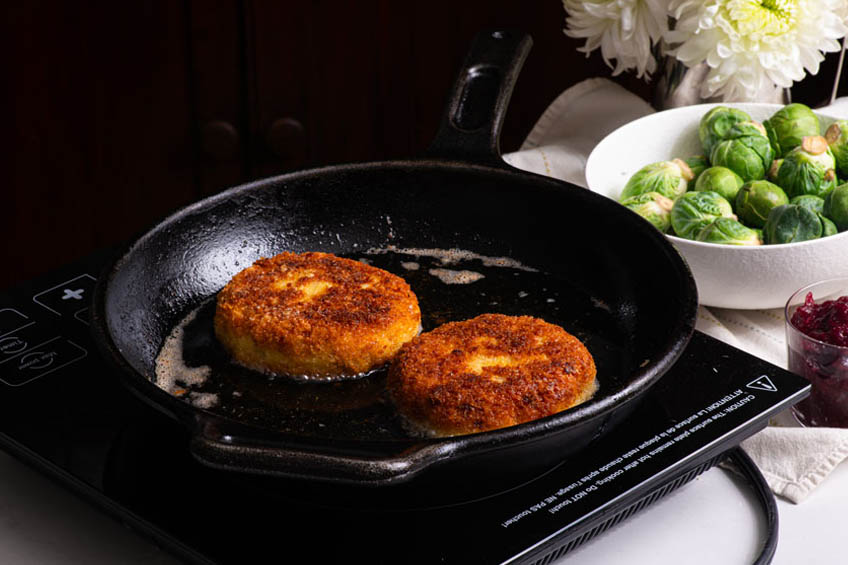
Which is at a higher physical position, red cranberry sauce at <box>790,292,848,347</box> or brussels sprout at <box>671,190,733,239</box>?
brussels sprout at <box>671,190,733,239</box>

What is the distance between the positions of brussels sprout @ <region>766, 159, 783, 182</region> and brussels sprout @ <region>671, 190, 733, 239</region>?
0.47ft

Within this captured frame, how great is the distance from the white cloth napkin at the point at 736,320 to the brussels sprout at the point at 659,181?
0.22 metres

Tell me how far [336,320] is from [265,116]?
131 cm

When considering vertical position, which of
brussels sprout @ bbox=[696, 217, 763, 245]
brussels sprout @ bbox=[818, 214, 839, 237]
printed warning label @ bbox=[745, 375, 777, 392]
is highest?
brussels sprout @ bbox=[818, 214, 839, 237]

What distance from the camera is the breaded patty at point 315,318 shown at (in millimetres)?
1197

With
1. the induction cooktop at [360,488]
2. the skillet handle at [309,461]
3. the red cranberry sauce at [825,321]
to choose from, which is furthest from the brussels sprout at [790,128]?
the skillet handle at [309,461]

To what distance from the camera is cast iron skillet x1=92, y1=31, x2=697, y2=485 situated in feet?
3.39

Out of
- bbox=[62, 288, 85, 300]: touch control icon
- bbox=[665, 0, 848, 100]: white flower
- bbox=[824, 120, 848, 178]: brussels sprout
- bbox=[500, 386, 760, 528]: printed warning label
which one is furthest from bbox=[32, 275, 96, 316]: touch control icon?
bbox=[824, 120, 848, 178]: brussels sprout

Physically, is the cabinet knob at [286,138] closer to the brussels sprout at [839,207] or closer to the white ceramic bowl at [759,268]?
the white ceramic bowl at [759,268]

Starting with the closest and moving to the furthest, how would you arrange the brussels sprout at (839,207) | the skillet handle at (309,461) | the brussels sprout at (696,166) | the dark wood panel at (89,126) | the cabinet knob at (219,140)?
1. the skillet handle at (309,461)
2. the brussels sprout at (839,207)
3. the brussels sprout at (696,166)
4. the dark wood panel at (89,126)
5. the cabinet knob at (219,140)

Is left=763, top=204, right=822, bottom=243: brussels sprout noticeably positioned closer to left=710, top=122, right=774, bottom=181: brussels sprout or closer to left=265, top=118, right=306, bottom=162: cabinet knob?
left=710, top=122, right=774, bottom=181: brussels sprout

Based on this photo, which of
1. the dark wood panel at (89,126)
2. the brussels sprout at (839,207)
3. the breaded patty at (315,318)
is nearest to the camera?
the breaded patty at (315,318)

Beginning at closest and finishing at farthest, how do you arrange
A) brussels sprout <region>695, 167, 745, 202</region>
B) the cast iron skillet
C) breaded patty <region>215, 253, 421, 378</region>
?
1. the cast iron skillet
2. breaded patty <region>215, 253, 421, 378</region>
3. brussels sprout <region>695, 167, 745, 202</region>

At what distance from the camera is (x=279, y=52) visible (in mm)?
2348
